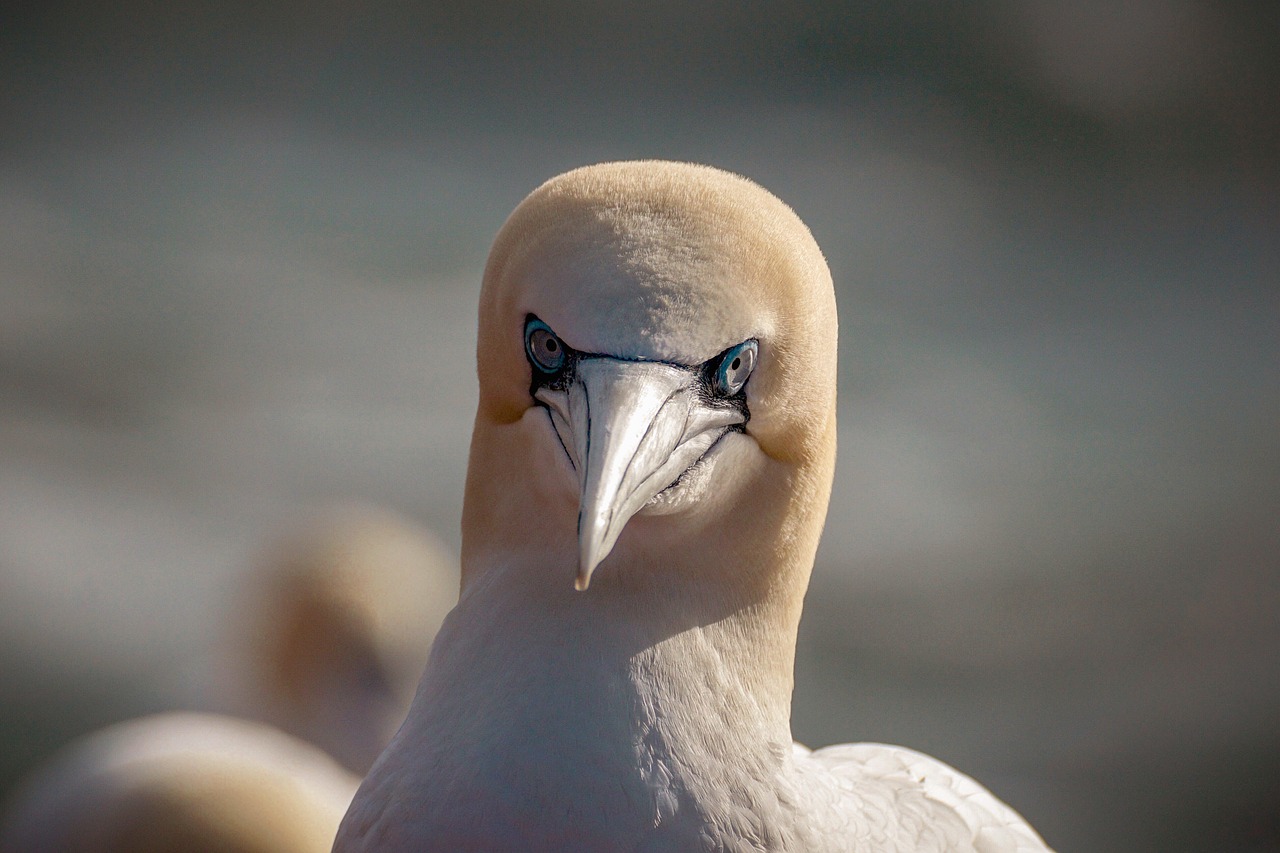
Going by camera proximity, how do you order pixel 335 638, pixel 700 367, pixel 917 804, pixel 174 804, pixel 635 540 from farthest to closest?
pixel 335 638, pixel 174 804, pixel 917 804, pixel 635 540, pixel 700 367

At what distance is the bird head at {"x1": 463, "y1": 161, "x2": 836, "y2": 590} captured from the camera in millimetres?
1766

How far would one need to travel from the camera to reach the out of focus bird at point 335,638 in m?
5.05

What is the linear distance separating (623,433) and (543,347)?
0.86 ft

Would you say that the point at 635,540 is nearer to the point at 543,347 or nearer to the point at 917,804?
the point at 543,347

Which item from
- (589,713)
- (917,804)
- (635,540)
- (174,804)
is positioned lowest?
(174,804)

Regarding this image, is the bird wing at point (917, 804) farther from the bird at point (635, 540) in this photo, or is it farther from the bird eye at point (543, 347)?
the bird eye at point (543, 347)

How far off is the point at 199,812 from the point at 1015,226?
6.57m

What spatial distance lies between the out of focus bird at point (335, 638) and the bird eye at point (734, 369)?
3443 millimetres

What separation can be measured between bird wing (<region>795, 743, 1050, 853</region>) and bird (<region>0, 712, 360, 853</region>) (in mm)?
1270

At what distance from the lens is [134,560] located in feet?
22.2

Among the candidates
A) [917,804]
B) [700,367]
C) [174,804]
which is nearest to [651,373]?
[700,367]

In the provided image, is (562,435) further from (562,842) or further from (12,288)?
(12,288)

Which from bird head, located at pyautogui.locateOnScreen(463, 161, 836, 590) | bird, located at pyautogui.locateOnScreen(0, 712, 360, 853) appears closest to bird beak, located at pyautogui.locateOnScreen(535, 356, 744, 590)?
bird head, located at pyautogui.locateOnScreen(463, 161, 836, 590)

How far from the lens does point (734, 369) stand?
1899 mm
